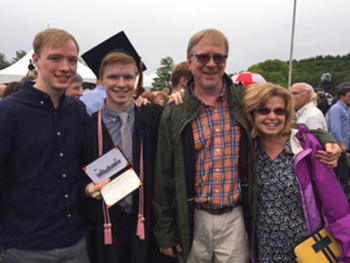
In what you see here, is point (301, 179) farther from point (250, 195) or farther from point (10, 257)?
point (10, 257)

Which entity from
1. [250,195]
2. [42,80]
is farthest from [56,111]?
[250,195]

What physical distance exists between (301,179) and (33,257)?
6.49 feet

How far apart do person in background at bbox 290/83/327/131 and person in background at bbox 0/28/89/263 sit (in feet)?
15.1

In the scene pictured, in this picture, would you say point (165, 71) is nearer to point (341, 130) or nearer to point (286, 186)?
point (341, 130)

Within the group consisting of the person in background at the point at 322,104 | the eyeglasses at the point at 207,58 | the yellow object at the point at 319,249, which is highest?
the eyeglasses at the point at 207,58

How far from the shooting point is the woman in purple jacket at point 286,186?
2053 millimetres

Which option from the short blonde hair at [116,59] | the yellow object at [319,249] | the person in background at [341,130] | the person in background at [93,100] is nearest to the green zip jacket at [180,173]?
the yellow object at [319,249]

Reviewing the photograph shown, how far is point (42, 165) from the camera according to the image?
1867 mm

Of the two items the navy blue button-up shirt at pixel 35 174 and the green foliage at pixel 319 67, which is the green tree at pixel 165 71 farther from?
the navy blue button-up shirt at pixel 35 174

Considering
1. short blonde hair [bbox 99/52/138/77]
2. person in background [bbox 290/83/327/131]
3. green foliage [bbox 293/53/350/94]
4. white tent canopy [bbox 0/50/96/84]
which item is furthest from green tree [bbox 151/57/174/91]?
short blonde hair [bbox 99/52/138/77]

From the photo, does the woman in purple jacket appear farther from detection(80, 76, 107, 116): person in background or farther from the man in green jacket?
detection(80, 76, 107, 116): person in background

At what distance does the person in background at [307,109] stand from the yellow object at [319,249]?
3.53m

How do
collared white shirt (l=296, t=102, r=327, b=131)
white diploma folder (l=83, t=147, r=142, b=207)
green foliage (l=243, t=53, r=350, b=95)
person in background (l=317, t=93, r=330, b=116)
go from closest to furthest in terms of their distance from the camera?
white diploma folder (l=83, t=147, r=142, b=207), collared white shirt (l=296, t=102, r=327, b=131), person in background (l=317, t=93, r=330, b=116), green foliage (l=243, t=53, r=350, b=95)

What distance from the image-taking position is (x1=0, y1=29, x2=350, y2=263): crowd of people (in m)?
1.98
